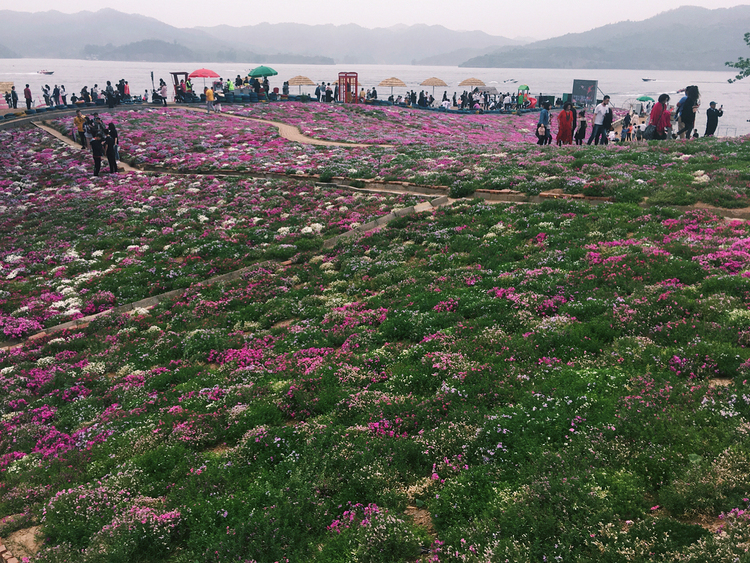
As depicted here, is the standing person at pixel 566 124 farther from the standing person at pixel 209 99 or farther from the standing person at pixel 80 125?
the standing person at pixel 209 99

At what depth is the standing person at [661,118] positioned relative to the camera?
2933cm

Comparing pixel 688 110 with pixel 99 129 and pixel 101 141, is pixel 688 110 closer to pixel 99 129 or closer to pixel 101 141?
pixel 101 141

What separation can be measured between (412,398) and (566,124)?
91.5 ft

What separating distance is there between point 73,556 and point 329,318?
8.09 m

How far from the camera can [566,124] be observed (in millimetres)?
30344

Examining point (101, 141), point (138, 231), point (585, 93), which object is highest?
point (585, 93)

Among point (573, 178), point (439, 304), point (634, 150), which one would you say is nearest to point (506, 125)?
point (634, 150)

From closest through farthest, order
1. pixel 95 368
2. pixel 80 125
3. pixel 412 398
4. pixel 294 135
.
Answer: pixel 412 398 < pixel 95 368 < pixel 80 125 < pixel 294 135

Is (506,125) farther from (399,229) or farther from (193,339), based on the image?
(193,339)

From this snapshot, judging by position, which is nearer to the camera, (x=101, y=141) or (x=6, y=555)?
(x=6, y=555)

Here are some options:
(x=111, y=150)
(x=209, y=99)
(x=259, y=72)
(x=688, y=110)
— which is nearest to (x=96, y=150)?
(x=111, y=150)

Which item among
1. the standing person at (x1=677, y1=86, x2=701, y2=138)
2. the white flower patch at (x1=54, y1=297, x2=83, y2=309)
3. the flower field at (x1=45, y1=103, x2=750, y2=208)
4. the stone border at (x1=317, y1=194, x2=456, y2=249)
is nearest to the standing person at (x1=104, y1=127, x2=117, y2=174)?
the flower field at (x1=45, y1=103, x2=750, y2=208)

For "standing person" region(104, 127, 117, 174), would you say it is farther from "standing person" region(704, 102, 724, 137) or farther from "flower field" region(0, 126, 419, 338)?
"standing person" region(704, 102, 724, 137)

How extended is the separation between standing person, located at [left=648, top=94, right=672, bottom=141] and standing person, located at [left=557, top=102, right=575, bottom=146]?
532cm
